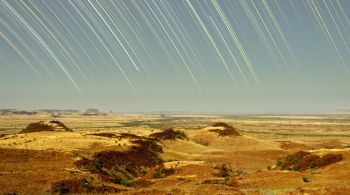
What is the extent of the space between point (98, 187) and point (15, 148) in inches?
758

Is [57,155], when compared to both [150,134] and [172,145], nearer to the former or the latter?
[172,145]

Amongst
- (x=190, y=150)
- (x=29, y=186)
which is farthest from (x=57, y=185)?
(x=190, y=150)

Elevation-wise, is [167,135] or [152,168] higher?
[167,135]

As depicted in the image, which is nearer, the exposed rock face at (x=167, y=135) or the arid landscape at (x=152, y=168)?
Result: the arid landscape at (x=152, y=168)

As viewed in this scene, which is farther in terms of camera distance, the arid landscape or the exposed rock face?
the exposed rock face

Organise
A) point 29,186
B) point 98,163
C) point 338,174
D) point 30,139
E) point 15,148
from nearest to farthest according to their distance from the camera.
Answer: point 29,186 < point 338,174 < point 98,163 < point 15,148 < point 30,139

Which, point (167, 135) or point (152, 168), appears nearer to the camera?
point (152, 168)

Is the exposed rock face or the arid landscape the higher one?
the exposed rock face

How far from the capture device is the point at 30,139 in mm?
53156

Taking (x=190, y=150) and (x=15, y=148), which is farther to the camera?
(x=190, y=150)

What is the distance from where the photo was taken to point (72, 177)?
101 feet

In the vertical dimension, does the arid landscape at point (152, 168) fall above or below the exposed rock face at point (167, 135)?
below

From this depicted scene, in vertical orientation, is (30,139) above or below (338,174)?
above

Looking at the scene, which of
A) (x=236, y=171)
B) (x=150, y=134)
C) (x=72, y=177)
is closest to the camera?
(x=72, y=177)
